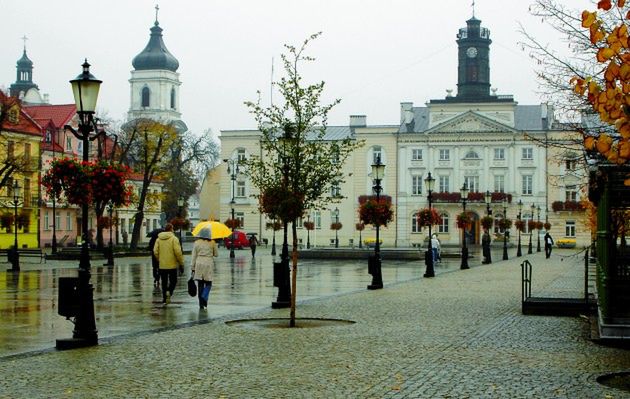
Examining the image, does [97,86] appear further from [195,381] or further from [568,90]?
[568,90]

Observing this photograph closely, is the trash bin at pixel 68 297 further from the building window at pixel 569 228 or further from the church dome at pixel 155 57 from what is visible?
the church dome at pixel 155 57

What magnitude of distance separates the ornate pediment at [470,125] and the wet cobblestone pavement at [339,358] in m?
74.8

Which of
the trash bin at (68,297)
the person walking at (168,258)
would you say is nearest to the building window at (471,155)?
the person walking at (168,258)

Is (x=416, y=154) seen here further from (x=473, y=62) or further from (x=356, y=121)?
(x=473, y=62)

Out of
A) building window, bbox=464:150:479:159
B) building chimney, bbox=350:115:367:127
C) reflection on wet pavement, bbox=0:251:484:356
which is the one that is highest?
building chimney, bbox=350:115:367:127

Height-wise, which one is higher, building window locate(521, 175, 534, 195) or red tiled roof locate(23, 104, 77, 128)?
red tiled roof locate(23, 104, 77, 128)

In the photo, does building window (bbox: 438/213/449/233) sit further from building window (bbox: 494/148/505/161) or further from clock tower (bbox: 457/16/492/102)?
clock tower (bbox: 457/16/492/102)

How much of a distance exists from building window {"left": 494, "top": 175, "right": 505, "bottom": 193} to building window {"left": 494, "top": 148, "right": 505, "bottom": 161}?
5.86 ft

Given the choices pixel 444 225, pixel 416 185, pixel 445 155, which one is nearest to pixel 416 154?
pixel 445 155

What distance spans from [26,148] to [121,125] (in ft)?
66.6

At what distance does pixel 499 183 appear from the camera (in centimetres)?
9612

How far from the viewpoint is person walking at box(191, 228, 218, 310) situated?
2108 centimetres

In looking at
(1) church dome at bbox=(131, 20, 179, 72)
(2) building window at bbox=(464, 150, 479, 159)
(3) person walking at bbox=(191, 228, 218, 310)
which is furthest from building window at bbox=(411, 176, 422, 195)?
(3) person walking at bbox=(191, 228, 218, 310)

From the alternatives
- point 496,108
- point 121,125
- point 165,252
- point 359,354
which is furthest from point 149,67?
point 359,354
